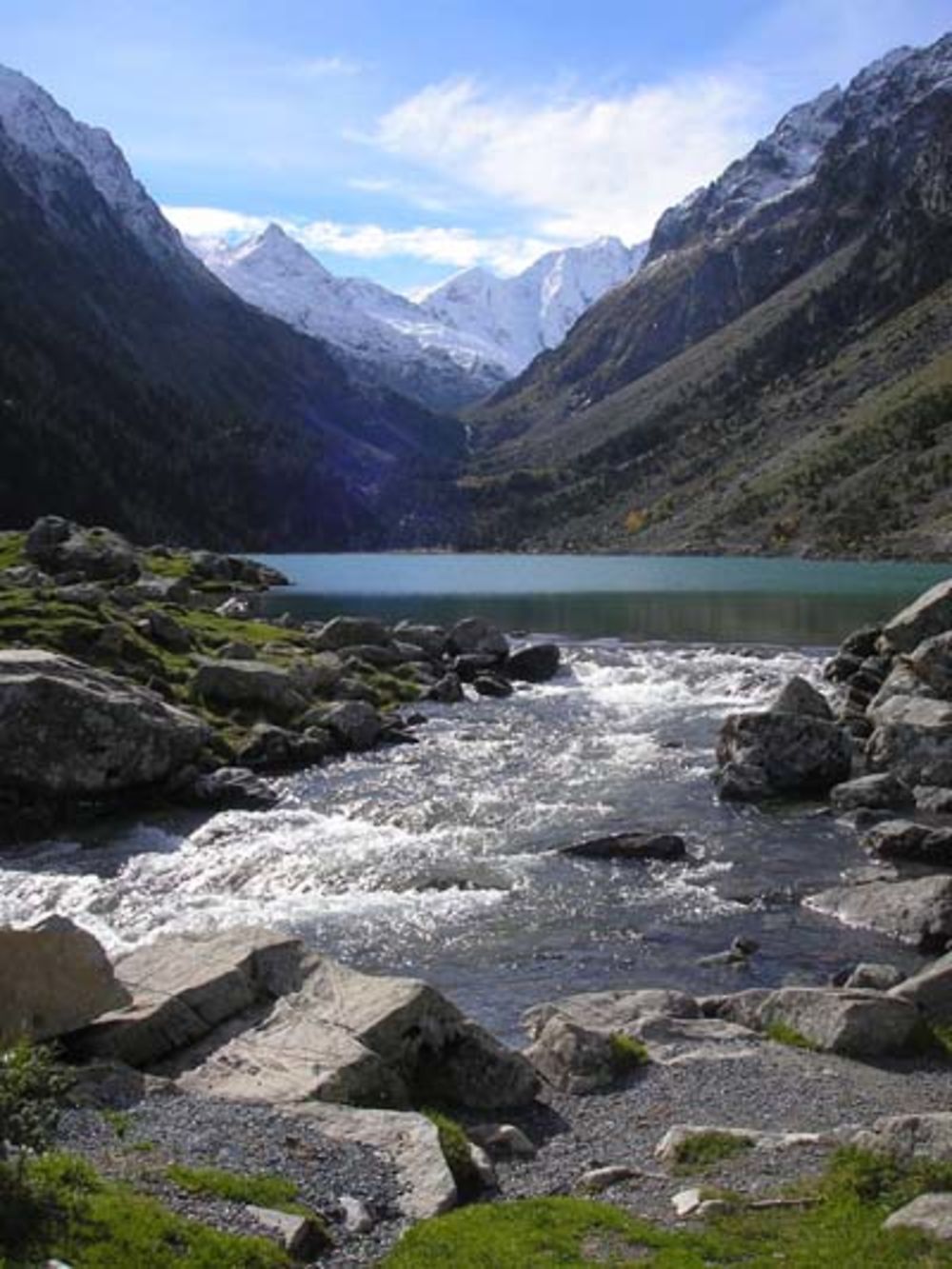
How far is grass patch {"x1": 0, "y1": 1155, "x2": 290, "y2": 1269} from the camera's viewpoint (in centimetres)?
1152

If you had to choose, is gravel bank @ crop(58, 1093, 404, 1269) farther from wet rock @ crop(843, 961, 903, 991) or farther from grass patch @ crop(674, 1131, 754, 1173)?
wet rock @ crop(843, 961, 903, 991)

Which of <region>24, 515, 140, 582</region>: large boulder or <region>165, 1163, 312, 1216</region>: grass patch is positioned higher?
<region>24, 515, 140, 582</region>: large boulder

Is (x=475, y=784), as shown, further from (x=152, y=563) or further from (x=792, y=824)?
(x=152, y=563)

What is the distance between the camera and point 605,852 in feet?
116

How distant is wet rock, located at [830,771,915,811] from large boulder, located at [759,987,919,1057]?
19.0 m

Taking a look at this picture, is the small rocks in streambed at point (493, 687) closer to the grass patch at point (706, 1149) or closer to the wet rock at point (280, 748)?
the wet rock at point (280, 748)

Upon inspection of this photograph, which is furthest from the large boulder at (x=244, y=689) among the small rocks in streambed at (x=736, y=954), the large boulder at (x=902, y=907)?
the small rocks in streambed at (x=736, y=954)

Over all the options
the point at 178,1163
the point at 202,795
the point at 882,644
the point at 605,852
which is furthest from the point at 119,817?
the point at 882,644

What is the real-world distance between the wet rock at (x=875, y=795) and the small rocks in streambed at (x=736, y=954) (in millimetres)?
13623

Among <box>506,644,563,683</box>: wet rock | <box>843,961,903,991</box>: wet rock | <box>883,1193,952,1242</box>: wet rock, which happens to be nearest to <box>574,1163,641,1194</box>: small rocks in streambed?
<box>883,1193,952,1242</box>: wet rock

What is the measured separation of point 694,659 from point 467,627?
15.1 metres

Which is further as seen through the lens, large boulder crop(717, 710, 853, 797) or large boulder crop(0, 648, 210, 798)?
large boulder crop(717, 710, 853, 797)

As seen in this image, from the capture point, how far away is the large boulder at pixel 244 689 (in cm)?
5438

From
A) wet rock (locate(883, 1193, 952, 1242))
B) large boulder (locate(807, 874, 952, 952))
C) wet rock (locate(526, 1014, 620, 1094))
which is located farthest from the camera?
large boulder (locate(807, 874, 952, 952))
